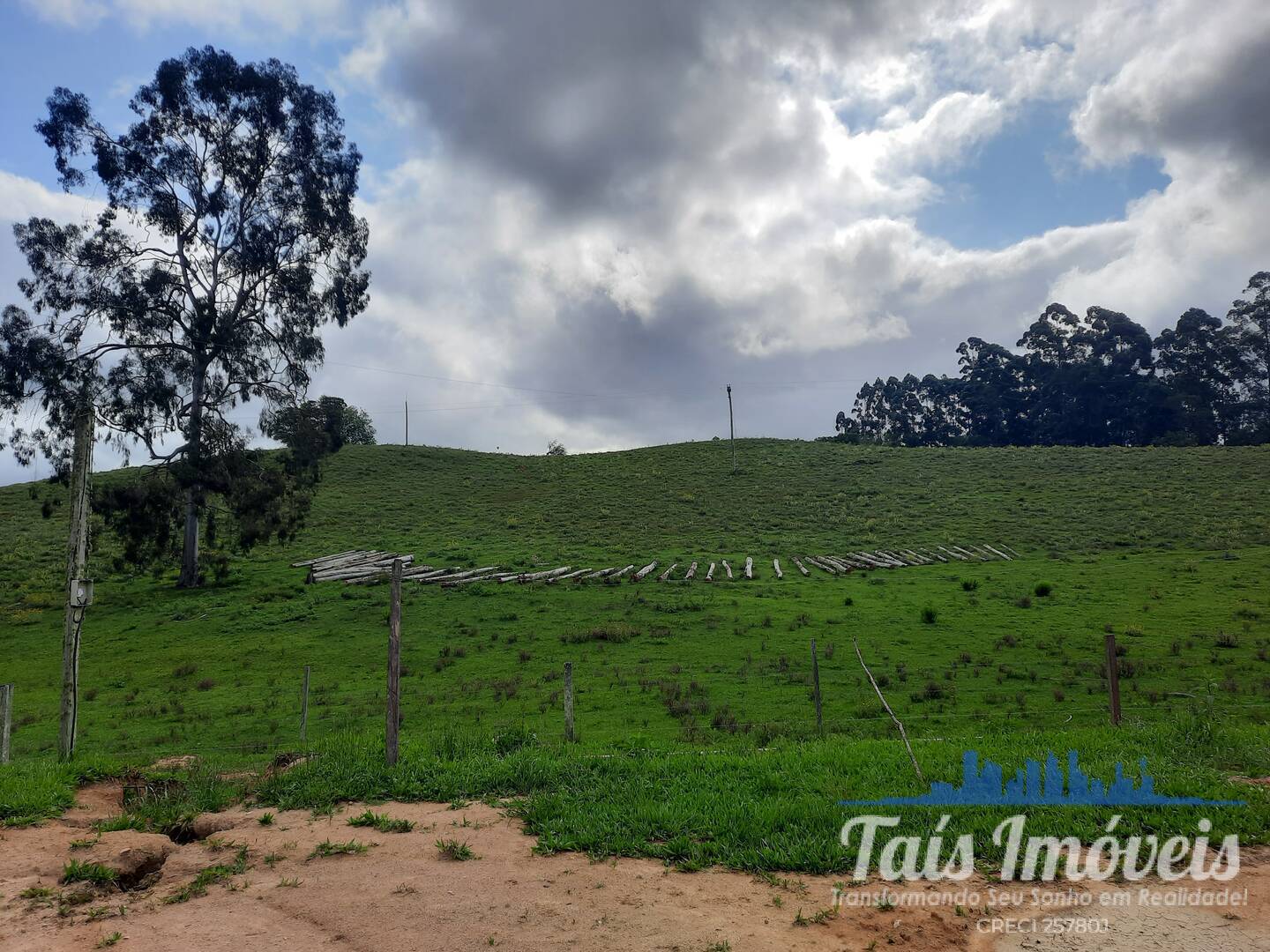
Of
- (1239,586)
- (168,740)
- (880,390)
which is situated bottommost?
(168,740)

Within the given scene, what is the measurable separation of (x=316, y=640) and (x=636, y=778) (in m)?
19.2

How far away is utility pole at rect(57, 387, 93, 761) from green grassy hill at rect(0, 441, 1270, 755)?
2.18m

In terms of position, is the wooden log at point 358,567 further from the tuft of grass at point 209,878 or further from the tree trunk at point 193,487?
the tuft of grass at point 209,878

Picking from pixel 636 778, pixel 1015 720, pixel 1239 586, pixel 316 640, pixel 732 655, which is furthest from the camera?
pixel 1239 586

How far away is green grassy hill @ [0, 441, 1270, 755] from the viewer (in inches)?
637

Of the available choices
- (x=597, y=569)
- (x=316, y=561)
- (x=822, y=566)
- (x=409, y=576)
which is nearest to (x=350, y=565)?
(x=316, y=561)

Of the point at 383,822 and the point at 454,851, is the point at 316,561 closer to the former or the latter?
the point at 383,822

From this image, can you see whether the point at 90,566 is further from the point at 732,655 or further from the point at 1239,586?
the point at 1239,586

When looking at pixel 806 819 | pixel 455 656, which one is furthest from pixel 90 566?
pixel 806 819

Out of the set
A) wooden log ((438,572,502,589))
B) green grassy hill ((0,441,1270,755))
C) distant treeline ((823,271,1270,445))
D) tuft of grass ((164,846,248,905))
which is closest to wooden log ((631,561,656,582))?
green grassy hill ((0,441,1270,755))

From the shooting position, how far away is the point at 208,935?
6.28m

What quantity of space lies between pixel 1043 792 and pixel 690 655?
13.7 meters

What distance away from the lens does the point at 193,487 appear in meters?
33.4

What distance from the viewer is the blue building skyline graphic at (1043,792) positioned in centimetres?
796
